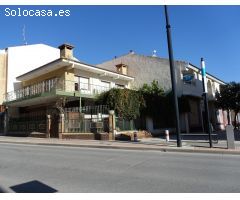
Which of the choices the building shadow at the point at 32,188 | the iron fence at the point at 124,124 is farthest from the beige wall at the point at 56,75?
the building shadow at the point at 32,188

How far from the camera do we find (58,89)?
78.2 feet

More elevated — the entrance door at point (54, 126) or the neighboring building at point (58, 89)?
the neighboring building at point (58, 89)

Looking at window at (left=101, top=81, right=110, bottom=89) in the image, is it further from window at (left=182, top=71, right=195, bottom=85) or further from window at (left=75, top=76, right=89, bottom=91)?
window at (left=182, top=71, right=195, bottom=85)

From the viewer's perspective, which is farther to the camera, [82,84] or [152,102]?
[82,84]

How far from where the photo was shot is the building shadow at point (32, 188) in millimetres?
6037

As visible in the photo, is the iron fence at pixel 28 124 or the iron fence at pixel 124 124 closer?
the iron fence at pixel 124 124

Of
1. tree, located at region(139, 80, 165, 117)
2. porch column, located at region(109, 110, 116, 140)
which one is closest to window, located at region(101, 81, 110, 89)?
tree, located at region(139, 80, 165, 117)

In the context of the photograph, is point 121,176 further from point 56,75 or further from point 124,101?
point 56,75

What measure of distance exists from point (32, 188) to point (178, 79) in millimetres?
22588

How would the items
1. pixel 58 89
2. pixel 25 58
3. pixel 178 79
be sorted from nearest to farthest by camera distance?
pixel 58 89 < pixel 178 79 < pixel 25 58

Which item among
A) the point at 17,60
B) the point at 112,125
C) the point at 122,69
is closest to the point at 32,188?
the point at 112,125

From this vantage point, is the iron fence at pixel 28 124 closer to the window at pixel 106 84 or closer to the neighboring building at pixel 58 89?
the neighboring building at pixel 58 89

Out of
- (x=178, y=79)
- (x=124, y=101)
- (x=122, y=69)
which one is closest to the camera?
(x=124, y=101)

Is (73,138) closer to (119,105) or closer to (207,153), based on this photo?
(119,105)
